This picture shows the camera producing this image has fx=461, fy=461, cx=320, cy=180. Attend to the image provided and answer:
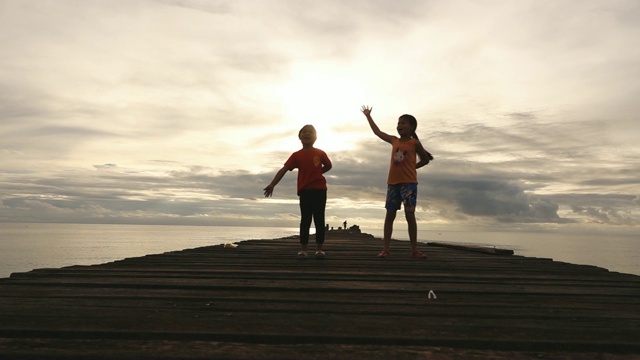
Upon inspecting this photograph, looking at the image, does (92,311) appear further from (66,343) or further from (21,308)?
(66,343)

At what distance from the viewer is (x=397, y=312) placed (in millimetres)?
2738

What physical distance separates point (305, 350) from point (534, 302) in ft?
6.51

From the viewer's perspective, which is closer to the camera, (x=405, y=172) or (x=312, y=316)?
(x=312, y=316)

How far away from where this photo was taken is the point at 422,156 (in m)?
6.63

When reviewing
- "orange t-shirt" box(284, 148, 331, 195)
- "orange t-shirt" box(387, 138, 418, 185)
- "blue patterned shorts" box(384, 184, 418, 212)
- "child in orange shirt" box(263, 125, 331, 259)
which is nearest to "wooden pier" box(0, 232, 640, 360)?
"blue patterned shorts" box(384, 184, 418, 212)

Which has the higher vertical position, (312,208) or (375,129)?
(375,129)

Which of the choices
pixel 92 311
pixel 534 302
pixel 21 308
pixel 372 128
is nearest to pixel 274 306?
pixel 92 311

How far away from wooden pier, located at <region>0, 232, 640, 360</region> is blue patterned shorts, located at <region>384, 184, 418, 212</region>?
190 cm

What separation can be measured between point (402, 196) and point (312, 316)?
417 centimetres

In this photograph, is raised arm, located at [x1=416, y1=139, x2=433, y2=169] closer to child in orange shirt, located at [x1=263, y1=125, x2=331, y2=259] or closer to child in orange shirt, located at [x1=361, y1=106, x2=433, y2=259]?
child in orange shirt, located at [x1=361, y1=106, x2=433, y2=259]

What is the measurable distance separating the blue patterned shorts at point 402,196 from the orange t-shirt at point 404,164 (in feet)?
0.25

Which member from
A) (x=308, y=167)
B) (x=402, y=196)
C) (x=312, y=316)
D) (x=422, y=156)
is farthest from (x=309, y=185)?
(x=312, y=316)

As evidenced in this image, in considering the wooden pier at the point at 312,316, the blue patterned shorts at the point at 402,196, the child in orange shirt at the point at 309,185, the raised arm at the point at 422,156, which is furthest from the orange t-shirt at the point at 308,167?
the wooden pier at the point at 312,316

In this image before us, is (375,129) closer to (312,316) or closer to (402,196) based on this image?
(402,196)
